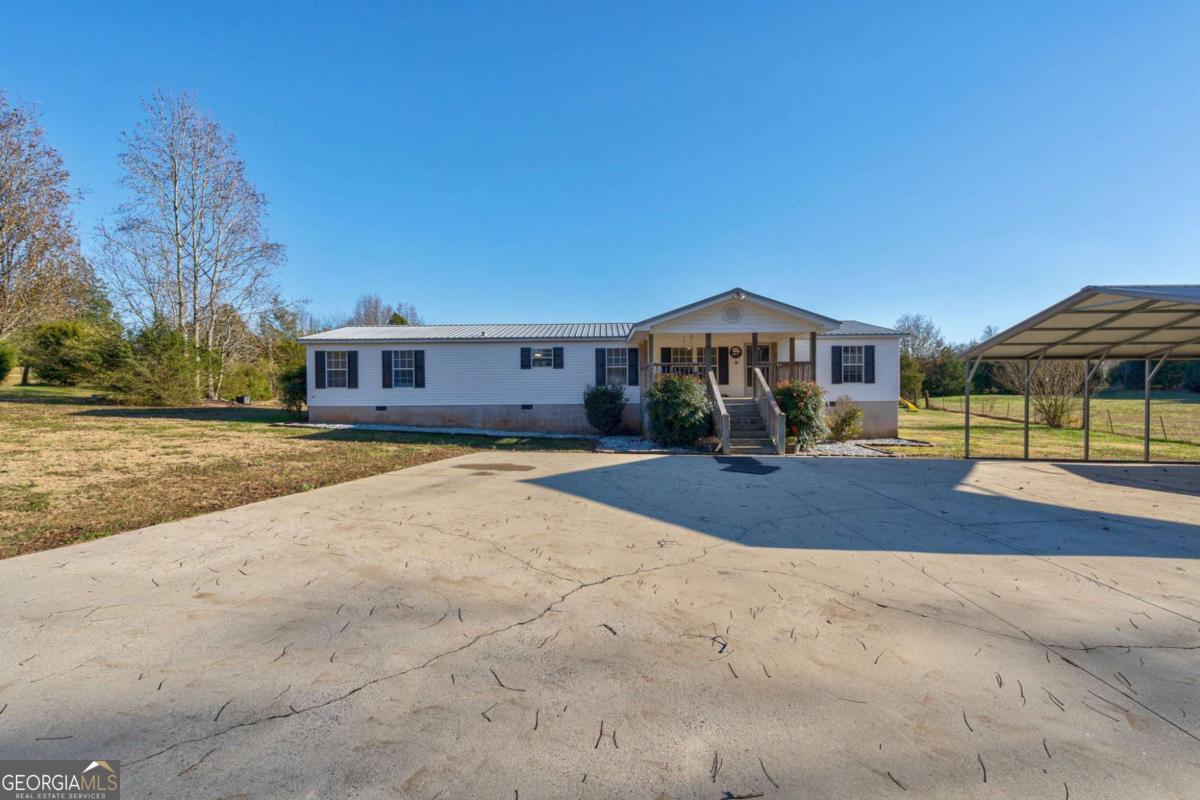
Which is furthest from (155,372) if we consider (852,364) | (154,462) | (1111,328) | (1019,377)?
(1019,377)

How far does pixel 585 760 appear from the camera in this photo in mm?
1893

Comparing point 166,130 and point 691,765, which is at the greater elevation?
point 166,130

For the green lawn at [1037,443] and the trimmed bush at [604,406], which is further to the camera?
the trimmed bush at [604,406]

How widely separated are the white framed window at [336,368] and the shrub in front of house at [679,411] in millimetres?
11704

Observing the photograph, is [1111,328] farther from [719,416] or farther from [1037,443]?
[719,416]

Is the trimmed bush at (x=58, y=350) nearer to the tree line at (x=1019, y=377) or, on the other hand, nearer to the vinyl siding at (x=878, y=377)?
the vinyl siding at (x=878, y=377)

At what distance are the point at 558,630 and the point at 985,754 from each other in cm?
209

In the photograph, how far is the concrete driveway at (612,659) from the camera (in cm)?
185

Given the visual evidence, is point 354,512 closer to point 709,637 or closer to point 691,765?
point 709,637

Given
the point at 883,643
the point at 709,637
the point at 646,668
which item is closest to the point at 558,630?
the point at 646,668

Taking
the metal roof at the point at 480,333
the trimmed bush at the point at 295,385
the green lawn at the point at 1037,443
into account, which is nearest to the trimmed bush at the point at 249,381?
the trimmed bush at the point at 295,385

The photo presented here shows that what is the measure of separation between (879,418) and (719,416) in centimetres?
781

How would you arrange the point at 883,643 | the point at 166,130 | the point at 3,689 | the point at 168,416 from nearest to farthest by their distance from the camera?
the point at 3,689
the point at 883,643
the point at 168,416
the point at 166,130

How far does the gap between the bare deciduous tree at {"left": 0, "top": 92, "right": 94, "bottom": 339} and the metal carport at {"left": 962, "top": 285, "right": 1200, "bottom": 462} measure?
31326 mm
